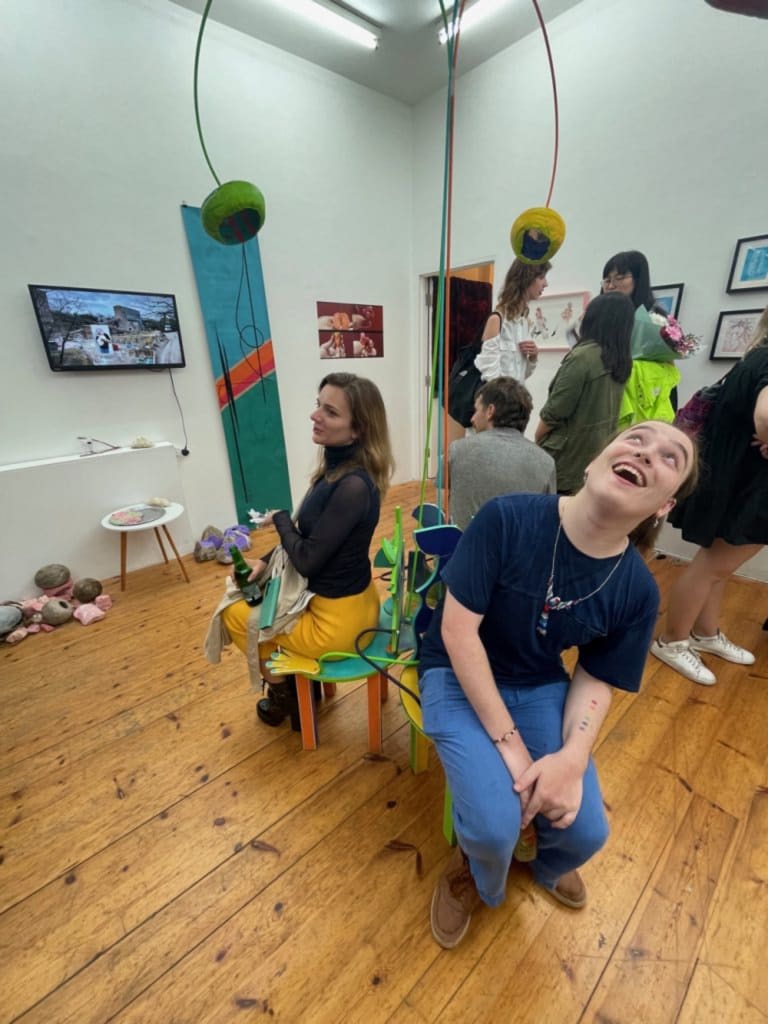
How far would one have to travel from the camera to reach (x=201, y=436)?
9.61 ft

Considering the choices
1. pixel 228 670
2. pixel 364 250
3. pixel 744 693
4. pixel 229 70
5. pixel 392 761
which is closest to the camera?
pixel 392 761

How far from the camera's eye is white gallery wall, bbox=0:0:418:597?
2094mm

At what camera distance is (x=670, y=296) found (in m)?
2.41

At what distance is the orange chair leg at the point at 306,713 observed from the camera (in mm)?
1347

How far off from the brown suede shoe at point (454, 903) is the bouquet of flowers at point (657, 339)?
6.74 ft

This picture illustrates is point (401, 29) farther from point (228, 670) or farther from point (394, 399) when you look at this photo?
point (228, 670)

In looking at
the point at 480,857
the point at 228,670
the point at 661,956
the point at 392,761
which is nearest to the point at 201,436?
the point at 228,670

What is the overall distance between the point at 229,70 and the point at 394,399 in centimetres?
243

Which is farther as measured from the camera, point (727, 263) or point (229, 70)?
point (229, 70)

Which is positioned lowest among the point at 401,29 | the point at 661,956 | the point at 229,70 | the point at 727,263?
the point at 661,956

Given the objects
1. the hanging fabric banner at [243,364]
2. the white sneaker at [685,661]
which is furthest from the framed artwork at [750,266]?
the hanging fabric banner at [243,364]

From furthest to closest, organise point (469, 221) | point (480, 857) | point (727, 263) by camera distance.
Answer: point (469, 221)
point (727, 263)
point (480, 857)

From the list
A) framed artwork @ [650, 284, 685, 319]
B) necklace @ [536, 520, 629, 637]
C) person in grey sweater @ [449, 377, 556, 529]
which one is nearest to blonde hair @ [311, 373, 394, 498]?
person in grey sweater @ [449, 377, 556, 529]

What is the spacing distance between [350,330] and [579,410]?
2321 millimetres
